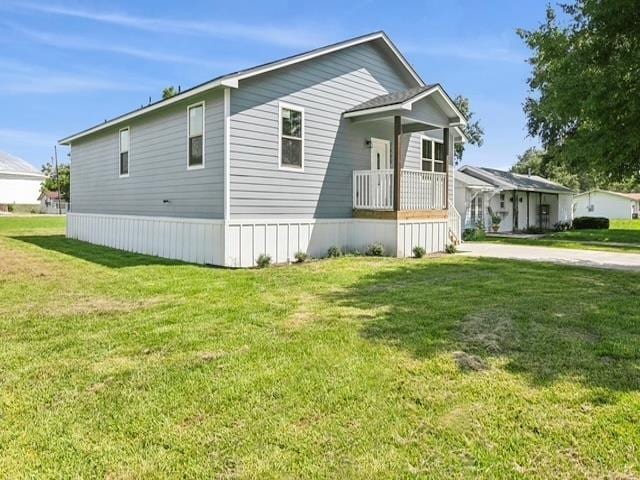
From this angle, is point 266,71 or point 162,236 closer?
point 266,71

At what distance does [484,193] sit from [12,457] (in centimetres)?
2486

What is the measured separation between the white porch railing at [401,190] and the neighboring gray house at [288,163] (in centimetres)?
3

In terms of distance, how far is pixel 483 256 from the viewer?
1165cm

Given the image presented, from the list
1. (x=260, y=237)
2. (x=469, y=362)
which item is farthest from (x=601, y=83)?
(x=260, y=237)

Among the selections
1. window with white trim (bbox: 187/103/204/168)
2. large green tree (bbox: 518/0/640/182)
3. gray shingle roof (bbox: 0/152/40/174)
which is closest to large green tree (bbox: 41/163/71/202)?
gray shingle roof (bbox: 0/152/40/174)

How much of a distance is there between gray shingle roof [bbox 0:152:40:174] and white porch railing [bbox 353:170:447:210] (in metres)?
54.2

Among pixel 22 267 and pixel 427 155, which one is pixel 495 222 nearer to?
pixel 427 155

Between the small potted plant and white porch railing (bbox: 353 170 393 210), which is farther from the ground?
white porch railing (bbox: 353 170 393 210)

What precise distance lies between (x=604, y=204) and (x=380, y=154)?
5067 centimetres

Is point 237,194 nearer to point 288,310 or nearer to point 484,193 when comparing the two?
point 288,310

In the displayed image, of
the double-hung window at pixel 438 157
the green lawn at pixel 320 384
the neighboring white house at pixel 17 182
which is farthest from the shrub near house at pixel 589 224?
the neighboring white house at pixel 17 182

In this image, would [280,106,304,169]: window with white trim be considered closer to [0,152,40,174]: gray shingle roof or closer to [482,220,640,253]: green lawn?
[482,220,640,253]: green lawn

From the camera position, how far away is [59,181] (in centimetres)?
5350

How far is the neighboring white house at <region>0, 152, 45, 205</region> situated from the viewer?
172 ft
